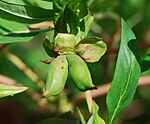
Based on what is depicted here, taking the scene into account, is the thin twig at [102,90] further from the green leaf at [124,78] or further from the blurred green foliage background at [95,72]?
the green leaf at [124,78]

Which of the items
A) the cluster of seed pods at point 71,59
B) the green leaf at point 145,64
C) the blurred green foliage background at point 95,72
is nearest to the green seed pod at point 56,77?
the cluster of seed pods at point 71,59

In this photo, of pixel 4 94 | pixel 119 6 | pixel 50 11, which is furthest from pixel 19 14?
pixel 119 6

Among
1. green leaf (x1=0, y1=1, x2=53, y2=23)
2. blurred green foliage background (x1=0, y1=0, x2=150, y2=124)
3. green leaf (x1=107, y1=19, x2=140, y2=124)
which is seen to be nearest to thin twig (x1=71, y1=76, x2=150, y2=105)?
blurred green foliage background (x1=0, y1=0, x2=150, y2=124)

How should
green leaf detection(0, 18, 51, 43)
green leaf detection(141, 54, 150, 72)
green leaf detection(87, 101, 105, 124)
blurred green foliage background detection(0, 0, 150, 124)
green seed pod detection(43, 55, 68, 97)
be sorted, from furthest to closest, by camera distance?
blurred green foliage background detection(0, 0, 150, 124) → green leaf detection(141, 54, 150, 72) → green leaf detection(0, 18, 51, 43) → green leaf detection(87, 101, 105, 124) → green seed pod detection(43, 55, 68, 97)

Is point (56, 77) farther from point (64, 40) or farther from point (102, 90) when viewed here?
point (102, 90)

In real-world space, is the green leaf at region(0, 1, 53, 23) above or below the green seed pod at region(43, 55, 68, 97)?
above

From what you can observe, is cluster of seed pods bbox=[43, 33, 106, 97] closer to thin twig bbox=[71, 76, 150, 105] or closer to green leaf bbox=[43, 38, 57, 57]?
green leaf bbox=[43, 38, 57, 57]
